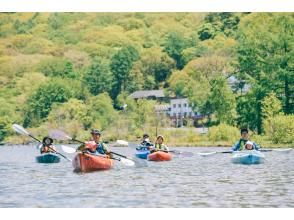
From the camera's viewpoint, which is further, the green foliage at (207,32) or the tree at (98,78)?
the tree at (98,78)

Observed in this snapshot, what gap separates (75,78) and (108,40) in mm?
583

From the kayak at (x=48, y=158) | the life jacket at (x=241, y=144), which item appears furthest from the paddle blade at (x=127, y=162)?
the life jacket at (x=241, y=144)

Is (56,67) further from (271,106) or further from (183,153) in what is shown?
(271,106)

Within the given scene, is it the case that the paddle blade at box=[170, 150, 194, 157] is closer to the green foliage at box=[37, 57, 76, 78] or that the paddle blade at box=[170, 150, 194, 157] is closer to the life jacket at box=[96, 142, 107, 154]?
the life jacket at box=[96, 142, 107, 154]

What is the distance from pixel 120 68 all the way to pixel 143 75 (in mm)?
280

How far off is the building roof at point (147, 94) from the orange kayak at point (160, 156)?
767mm

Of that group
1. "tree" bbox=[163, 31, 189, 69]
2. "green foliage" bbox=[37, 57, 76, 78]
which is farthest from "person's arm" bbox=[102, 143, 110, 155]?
"tree" bbox=[163, 31, 189, 69]

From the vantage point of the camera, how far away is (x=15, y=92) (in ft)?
30.7

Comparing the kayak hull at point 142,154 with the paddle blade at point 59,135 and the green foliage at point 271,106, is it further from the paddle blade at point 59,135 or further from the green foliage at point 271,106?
the green foliage at point 271,106

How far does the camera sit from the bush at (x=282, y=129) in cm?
925
